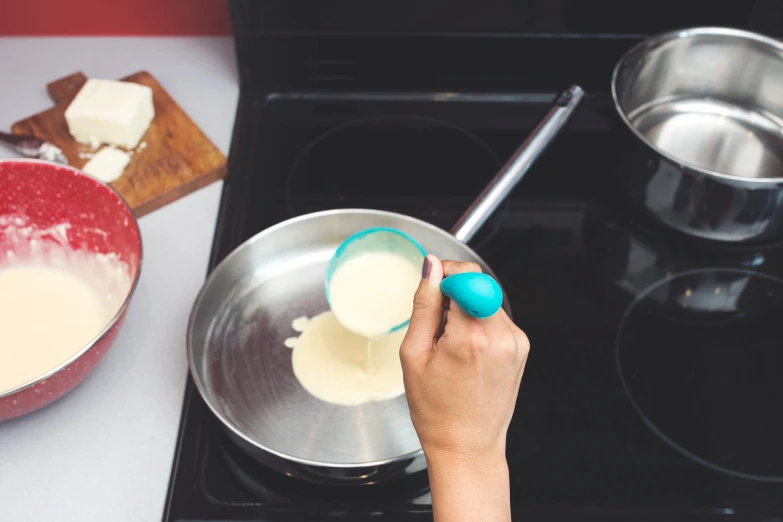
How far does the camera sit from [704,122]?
1.08 metres

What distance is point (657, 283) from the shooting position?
3.06ft

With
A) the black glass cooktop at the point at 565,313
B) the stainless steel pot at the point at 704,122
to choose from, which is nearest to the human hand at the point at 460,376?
the black glass cooktop at the point at 565,313

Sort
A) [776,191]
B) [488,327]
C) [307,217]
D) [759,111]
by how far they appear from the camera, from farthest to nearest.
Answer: [759,111] < [307,217] < [776,191] < [488,327]

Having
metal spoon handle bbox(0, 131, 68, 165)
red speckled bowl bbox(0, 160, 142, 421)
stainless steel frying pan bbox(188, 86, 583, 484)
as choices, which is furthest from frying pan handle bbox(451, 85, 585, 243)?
metal spoon handle bbox(0, 131, 68, 165)

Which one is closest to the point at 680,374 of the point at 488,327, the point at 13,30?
the point at 488,327

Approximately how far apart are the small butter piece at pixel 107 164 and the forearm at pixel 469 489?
2.05ft

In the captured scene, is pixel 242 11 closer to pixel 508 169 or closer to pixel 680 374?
pixel 508 169

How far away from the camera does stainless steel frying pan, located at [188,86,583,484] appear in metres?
0.72

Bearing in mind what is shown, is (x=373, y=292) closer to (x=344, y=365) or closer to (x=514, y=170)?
(x=344, y=365)

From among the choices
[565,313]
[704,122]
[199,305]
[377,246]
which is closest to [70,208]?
[199,305]

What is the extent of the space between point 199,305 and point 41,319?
193mm

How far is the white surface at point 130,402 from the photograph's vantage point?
708 millimetres

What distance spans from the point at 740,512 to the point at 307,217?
61 cm

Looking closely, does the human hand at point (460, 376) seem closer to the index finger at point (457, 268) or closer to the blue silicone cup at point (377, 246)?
the index finger at point (457, 268)
